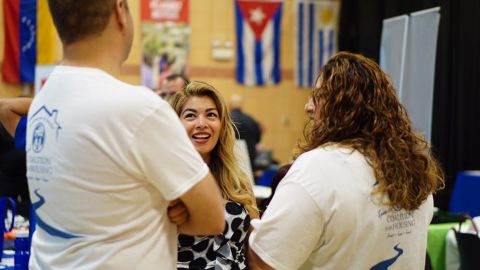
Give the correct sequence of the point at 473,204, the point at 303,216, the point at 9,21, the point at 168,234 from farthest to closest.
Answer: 1. the point at 9,21
2. the point at 473,204
3. the point at 303,216
4. the point at 168,234

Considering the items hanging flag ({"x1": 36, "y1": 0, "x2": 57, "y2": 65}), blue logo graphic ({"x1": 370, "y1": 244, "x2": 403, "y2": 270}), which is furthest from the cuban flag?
blue logo graphic ({"x1": 370, "y1": 244, "x2": 403, "y2": 270})

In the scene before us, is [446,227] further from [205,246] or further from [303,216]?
[303,216]

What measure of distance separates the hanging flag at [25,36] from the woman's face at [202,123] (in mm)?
7580

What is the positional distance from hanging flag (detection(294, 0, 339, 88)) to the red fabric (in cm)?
437

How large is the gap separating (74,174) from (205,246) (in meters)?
0.99

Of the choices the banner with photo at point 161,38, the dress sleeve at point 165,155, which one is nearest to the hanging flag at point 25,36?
the banner with photo at point 161,38

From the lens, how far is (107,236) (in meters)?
1.44

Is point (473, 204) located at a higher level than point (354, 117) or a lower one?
lower

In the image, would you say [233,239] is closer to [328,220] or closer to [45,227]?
[328,220]

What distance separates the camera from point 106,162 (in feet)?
4.65

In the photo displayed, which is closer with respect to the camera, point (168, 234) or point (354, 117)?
point (168, 234)

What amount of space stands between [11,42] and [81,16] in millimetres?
9118

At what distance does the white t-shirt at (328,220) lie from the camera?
1780mm

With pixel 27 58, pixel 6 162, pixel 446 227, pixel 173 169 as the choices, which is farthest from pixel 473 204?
pixel 27 58
